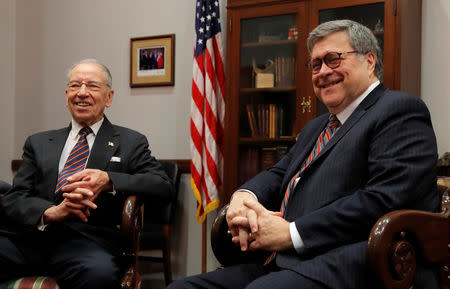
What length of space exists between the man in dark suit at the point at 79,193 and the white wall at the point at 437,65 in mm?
2090

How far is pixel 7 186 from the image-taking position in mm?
2514

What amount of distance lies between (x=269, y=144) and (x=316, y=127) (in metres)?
1.55

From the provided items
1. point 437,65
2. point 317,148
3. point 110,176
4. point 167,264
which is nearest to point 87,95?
point 110,176

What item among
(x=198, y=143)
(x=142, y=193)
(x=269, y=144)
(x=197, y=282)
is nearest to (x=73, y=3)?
(x=198, y=143)

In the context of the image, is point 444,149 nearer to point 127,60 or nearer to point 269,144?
point 269,144

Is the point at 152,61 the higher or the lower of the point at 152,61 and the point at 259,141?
the higher

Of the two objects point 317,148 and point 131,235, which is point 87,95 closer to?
point 131,235

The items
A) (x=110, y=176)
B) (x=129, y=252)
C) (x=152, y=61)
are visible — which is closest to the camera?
(x=129, y=252)

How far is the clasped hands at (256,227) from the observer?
1578 mm

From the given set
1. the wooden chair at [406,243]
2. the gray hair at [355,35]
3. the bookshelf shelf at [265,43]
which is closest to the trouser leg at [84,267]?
the wooden chair at [406,243]

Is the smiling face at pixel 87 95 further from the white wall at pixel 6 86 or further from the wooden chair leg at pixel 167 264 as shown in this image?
the white wall at pixel 6 86

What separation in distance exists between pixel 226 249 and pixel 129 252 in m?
0.47

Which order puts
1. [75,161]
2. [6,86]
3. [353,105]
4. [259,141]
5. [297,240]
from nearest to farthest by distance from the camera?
[297,240]
[353,105]
[75,161]
[259,141]
[6,86]

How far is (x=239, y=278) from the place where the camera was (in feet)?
5.64
